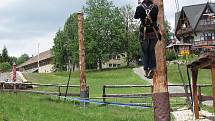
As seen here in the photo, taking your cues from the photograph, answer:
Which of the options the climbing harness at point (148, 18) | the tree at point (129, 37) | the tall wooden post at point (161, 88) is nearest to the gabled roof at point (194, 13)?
the tree at point (129, 37)

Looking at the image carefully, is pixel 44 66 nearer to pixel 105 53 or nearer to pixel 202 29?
pixel 105 53

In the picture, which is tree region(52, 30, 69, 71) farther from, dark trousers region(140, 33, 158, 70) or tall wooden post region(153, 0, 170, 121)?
tall wooden post region(153, 0, 170, 121)

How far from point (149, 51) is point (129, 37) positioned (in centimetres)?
10228

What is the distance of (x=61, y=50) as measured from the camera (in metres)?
123

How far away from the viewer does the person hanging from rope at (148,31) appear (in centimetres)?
797

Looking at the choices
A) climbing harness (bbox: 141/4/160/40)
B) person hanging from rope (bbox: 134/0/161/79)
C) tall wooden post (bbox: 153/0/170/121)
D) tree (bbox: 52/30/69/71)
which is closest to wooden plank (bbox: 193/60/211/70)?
person hanging from rope (bbox: 134/0/161/79)

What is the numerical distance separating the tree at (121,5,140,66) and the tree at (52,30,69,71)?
65.6ft

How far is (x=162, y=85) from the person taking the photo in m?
7.68

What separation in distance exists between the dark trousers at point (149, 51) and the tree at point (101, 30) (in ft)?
296

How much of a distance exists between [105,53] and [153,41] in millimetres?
93479

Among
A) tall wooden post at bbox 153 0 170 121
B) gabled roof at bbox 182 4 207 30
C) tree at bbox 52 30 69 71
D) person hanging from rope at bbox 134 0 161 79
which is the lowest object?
tall wooden post at bbox 153 0 170 121

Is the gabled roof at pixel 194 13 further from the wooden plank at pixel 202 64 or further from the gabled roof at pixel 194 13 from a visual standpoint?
the wooden plank at pixel 202 64

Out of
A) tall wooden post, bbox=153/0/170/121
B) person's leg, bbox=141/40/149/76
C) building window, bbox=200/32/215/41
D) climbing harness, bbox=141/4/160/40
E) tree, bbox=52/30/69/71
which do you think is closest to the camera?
tall wooden post, bbox=153/0/170/121

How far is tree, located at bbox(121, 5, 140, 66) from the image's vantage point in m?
110
